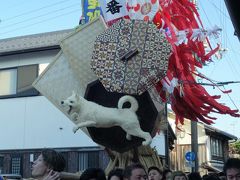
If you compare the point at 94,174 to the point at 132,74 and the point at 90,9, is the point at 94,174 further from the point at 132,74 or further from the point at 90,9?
the point at 90,9

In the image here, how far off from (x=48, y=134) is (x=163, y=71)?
10425 millimetres

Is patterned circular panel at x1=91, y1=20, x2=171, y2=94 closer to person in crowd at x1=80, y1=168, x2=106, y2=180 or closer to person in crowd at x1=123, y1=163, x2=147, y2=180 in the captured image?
person in crowd at x1=123, y1=163, x2=147, y2=180

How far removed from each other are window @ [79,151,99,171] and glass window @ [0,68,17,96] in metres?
4.00

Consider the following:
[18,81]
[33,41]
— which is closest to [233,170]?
[18,81]

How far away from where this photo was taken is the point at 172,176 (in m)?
6.55

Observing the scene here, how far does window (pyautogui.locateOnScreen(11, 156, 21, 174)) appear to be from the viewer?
1628 centimetres

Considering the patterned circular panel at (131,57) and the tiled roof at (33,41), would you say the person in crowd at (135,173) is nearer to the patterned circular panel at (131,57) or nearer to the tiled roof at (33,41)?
the patterned circular panel at (131,57)

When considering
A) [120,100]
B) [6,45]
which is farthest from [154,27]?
[6,45]

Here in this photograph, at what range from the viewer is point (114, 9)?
6.88 m

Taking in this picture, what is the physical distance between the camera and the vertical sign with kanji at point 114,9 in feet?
22.4

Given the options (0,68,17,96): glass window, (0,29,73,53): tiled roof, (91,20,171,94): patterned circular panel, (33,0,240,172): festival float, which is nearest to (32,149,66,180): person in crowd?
(33,0,240,172): festival float

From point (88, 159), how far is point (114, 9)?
946 centimetres

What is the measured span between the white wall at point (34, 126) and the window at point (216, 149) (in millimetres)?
15620

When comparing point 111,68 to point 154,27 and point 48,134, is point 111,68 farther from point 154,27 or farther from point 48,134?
point 48,134
